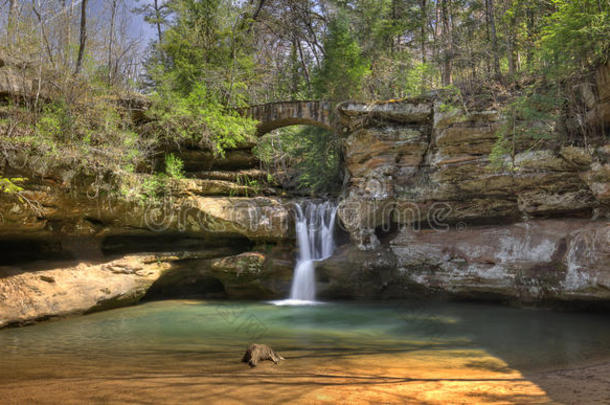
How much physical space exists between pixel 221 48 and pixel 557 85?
1264 cm

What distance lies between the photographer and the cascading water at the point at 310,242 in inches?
448

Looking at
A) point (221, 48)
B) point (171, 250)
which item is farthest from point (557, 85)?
point (221, 48)

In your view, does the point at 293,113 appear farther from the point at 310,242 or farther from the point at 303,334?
the point at 303,334

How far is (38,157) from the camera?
8.01 metres

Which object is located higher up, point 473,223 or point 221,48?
point 221,48

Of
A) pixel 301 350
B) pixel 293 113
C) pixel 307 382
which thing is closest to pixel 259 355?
pixel 307 382

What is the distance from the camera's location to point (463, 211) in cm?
1098

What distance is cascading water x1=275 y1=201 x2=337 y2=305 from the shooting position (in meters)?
11.4

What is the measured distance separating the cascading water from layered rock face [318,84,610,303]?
47 cm

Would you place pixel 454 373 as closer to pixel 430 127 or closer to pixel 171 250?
pixel 430 127

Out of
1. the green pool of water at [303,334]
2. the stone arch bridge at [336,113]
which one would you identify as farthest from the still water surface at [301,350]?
the stone arch bridge at [336,113]

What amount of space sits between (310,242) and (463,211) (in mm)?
4778

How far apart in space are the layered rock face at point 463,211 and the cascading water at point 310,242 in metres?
0.47

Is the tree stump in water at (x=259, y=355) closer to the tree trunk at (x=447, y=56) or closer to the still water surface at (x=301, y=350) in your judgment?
the still water surface at (x=301, y=350)
